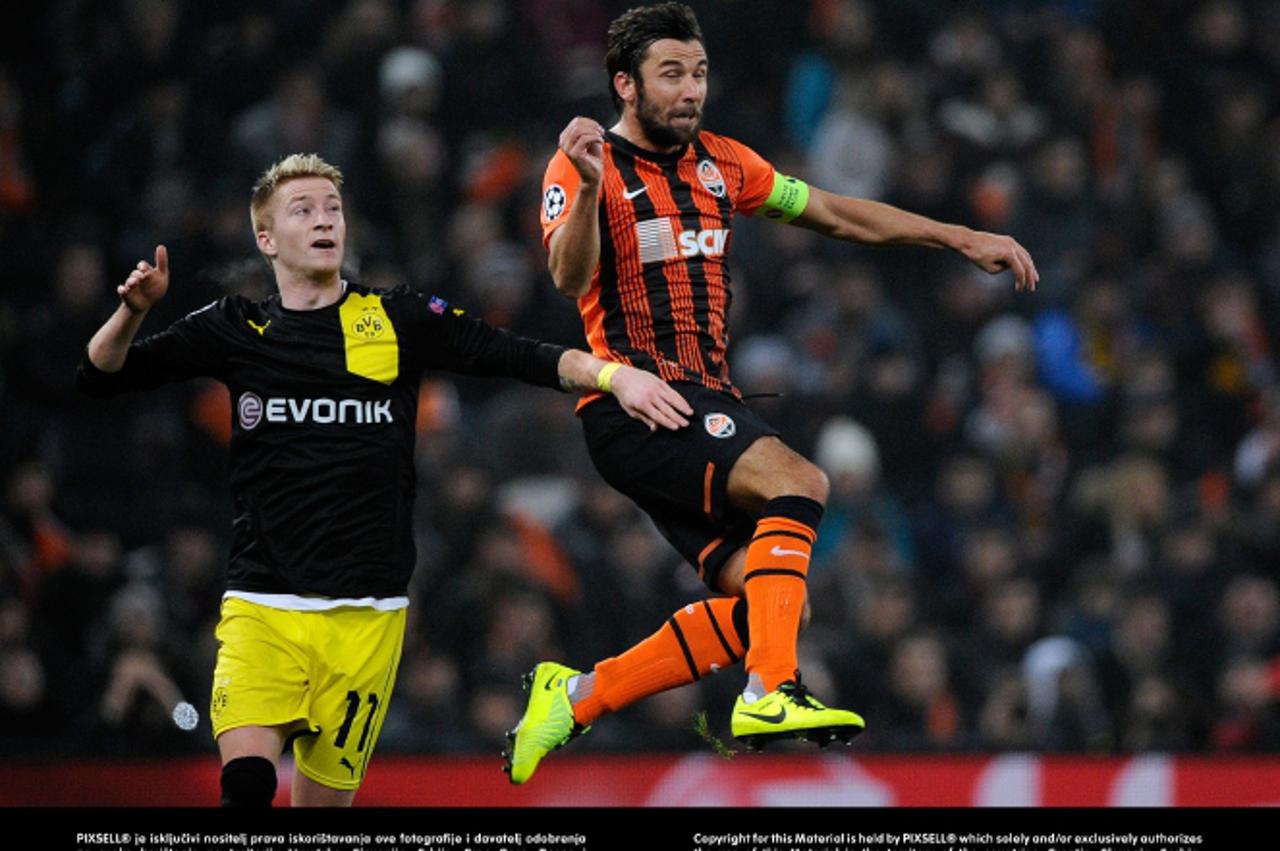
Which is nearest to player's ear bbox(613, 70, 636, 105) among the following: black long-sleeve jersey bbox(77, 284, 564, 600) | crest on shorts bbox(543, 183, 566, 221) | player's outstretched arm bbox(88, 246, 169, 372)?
crest on shorts bbox(543, 183, 566, 221)

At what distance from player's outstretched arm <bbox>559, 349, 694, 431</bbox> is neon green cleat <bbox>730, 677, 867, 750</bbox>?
836 millimetres

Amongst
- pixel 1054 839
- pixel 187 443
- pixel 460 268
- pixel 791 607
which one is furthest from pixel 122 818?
pixel 460 268

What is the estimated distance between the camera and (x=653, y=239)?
5.99 meters

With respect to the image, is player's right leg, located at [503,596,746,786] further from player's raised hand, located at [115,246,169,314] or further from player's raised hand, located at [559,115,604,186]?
player's raised hand, located at [115,246,169,314]

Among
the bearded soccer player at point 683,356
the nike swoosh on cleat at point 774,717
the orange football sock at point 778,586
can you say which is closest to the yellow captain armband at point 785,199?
the bearded soccer player at point 683,356

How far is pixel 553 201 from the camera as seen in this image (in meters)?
5.86

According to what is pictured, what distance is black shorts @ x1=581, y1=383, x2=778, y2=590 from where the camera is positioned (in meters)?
5.80

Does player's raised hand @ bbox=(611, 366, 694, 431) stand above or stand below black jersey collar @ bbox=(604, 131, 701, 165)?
below

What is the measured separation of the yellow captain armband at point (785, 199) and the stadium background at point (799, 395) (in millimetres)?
2850

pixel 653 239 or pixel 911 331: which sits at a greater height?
pixel 911 331

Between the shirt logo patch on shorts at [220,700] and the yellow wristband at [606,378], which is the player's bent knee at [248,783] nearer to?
the shirt logo patch on shorts at [220,700]

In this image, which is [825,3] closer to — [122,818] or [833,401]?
[833,401]

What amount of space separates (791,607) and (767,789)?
2.74 metres

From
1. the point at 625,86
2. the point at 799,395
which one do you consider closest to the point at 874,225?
the point at 625,86
